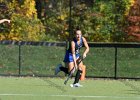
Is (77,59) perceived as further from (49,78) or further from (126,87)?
(49,78)

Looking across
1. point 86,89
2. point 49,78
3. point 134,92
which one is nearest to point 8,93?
point 86,89

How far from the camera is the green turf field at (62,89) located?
14.3m

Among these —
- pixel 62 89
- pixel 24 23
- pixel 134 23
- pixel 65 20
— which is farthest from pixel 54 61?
pixel 62 89

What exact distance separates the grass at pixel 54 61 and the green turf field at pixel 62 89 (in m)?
2.18

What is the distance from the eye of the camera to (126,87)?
1712 centimetres

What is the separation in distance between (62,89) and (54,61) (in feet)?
28.1

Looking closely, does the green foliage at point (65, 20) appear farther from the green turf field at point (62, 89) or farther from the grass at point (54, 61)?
the green turf field at point (62, 89)

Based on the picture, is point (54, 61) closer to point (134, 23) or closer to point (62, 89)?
point (134, 23)

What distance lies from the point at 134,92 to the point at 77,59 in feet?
6.38

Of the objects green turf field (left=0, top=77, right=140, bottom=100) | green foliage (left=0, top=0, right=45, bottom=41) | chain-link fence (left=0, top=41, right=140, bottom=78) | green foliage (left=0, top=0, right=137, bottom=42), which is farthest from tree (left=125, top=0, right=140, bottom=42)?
green turf field (left=0, top=77, right=140, bottom=100)

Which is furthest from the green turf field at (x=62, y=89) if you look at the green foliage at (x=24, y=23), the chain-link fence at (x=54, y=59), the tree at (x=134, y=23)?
the tree at (x=134, y=23)

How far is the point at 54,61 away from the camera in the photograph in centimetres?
2469

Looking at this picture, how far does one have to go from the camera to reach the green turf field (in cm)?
1426

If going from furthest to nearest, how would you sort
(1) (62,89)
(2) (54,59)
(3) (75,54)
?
(2) (54,59) → (3) (75,54) → (1) (62,89)
